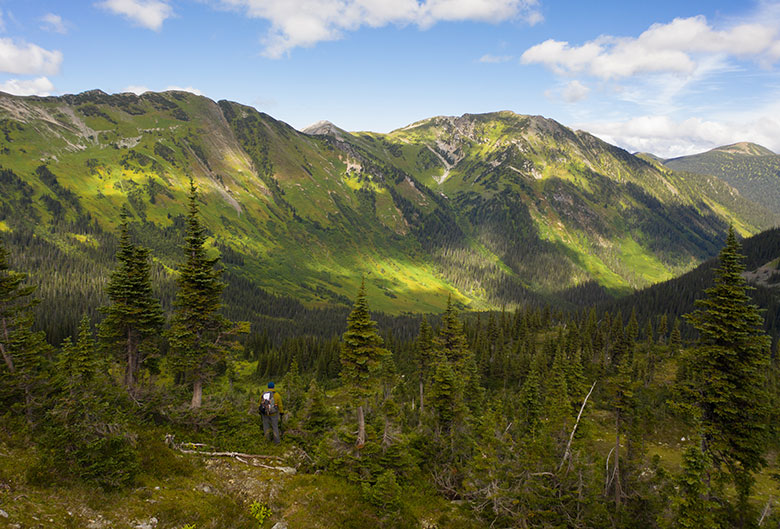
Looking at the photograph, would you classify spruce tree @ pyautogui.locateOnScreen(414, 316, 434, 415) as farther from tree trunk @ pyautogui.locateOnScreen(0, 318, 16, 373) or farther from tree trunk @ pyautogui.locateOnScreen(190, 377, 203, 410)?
tree trunk @ pyautogui.locateOnScreen(0, 318, 16, 373)

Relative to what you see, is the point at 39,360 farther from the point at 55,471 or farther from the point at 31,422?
the point at 55,471

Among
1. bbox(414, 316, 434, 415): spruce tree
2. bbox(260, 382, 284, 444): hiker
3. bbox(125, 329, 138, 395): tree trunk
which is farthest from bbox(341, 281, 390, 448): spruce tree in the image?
bbox(414, 316, 434, 415): spruce tree

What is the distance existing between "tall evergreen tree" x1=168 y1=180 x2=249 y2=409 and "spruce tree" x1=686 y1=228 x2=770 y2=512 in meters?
28.8

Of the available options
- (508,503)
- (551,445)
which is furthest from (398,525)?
(551,445)

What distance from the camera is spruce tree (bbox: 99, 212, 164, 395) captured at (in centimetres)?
2680

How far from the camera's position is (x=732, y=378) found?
2002 centimetres

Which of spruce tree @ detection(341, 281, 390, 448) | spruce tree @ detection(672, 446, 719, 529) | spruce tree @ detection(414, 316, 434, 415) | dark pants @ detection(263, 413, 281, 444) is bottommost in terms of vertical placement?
spruce tree @ detection(414, 316, 434, 415)

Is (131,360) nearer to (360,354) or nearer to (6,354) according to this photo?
(6,354)

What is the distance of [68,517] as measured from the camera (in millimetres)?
12094

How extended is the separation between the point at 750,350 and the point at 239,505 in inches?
1069

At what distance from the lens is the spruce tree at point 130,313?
2680cm

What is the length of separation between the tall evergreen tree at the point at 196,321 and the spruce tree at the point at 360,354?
7932mm

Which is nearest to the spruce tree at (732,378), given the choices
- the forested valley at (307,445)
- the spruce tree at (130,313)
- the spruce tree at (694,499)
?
the forested valley at (307,445)

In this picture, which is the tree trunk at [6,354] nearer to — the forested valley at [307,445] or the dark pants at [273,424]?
the forested valley at [307,445]
